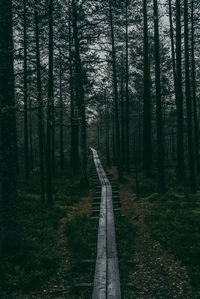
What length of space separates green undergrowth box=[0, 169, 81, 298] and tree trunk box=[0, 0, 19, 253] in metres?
0.37

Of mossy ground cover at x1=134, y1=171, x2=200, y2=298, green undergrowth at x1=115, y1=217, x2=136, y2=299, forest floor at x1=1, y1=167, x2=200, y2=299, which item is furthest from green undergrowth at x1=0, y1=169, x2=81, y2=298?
mossy ground cover at x1=134, y1=171, x2=200, y2=298

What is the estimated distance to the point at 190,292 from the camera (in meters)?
5.38

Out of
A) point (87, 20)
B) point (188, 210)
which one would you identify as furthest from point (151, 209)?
point (87, 20)

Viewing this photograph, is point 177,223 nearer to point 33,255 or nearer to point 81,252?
point 81,252

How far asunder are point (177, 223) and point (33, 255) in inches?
203

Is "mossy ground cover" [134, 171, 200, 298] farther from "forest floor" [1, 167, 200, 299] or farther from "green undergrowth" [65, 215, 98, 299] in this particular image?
"green undergrowth" [65, 215, 98, 299]

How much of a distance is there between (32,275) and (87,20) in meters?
15.5

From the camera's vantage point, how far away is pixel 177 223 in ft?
29.5

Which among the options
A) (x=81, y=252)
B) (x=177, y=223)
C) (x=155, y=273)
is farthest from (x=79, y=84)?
(x=155, y=273)

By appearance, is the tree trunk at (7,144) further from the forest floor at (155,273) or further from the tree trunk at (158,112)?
the tree trunk at (158,112)

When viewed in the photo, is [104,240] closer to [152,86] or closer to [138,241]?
[138,241]

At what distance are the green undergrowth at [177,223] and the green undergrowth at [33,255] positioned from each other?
3.39 m

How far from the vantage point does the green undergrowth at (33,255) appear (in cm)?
556

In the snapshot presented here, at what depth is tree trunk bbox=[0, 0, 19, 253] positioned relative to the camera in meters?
6.43
